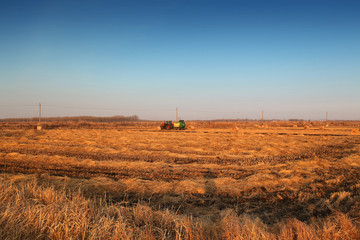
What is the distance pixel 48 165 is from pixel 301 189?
10.8 m

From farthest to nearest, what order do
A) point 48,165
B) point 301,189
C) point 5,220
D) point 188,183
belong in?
point 48,165, point 188,183, point 301,189, point 5,220

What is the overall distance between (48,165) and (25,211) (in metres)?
8.06

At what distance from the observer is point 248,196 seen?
6473 mm

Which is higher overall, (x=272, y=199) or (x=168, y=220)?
(x=168, y=220)

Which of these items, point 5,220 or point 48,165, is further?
point 48,165

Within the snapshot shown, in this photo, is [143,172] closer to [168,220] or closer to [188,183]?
[188,183]

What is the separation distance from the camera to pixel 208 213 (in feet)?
17.2

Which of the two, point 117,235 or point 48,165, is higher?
point 117,235

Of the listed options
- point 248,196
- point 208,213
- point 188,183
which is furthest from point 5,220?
point 248,196

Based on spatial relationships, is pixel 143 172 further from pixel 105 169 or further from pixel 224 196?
pixel 224 196

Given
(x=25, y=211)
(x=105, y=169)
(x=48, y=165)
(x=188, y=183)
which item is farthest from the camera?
(x=48, y=165)

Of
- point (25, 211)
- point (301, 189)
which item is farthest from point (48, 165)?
point (301, 189)

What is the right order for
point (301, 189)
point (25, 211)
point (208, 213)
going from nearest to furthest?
point (25, 211) < point (208, 213) < point (301, 189)

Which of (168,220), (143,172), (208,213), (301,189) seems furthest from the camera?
(143,172)
